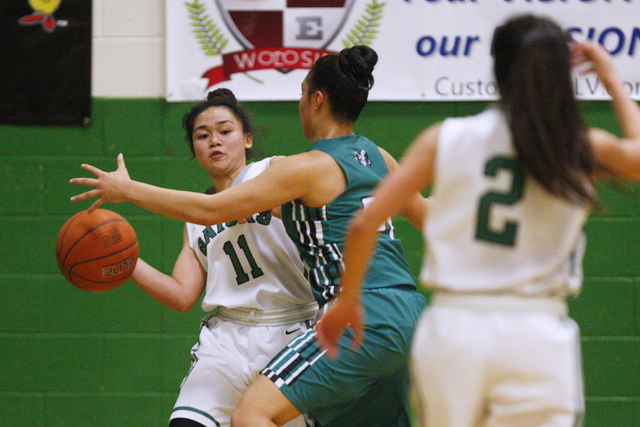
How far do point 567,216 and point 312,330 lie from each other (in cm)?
109

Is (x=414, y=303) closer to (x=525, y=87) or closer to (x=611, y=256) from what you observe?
(x=525, y=87)

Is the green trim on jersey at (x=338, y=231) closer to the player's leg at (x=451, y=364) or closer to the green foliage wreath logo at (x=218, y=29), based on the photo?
the player's leg at (x=451, y=364)

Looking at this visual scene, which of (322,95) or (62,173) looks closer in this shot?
(322,95)

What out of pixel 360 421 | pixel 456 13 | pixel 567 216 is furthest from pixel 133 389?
pixel 567 216

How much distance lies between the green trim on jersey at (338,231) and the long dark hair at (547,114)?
888 millimetres

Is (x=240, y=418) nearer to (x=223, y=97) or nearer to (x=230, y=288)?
(x=230, y=288)

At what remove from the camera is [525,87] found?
1607mm

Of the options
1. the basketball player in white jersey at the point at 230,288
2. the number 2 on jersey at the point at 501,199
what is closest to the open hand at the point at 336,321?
the number 2 on jersey at the point at 501,199

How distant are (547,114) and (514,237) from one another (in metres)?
0.27

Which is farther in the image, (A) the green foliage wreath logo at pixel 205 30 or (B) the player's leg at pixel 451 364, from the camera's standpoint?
(A) the green foliage wreath logo at pixel 205 30

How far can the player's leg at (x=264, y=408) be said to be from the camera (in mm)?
2322

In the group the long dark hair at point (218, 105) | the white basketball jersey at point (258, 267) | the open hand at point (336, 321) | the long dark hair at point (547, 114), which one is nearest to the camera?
the long dark hair at point (547, 114)

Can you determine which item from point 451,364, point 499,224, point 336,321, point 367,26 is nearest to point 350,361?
point 336,321

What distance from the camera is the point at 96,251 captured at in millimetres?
2613
